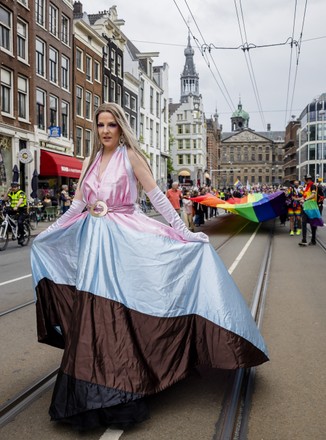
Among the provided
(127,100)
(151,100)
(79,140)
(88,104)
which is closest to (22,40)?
(79,140)

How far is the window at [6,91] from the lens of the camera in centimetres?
2209

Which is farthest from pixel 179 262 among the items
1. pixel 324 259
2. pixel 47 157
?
pixel 47 157

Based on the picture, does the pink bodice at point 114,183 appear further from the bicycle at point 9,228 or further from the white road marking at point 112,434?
the bicycle at point 9,228

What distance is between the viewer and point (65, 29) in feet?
93.7

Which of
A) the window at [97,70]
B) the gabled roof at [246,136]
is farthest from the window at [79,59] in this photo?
the gabled roof at [246,136]

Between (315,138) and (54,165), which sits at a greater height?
(315,138)

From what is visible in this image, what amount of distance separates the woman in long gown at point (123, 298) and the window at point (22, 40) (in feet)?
72.3

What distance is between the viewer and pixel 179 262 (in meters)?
3.09

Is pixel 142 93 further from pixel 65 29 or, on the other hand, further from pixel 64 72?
pixel 64 72

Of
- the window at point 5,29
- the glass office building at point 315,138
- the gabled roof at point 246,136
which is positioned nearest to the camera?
the window at point 5,29

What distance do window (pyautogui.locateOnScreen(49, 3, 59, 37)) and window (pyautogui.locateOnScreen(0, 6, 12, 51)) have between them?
4.18 meters

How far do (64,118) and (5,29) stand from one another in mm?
7147

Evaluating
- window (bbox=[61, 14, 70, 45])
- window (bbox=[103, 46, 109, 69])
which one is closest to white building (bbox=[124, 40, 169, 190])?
window (bbox=[103, 46, 109, 69])

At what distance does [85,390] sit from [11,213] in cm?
1123
